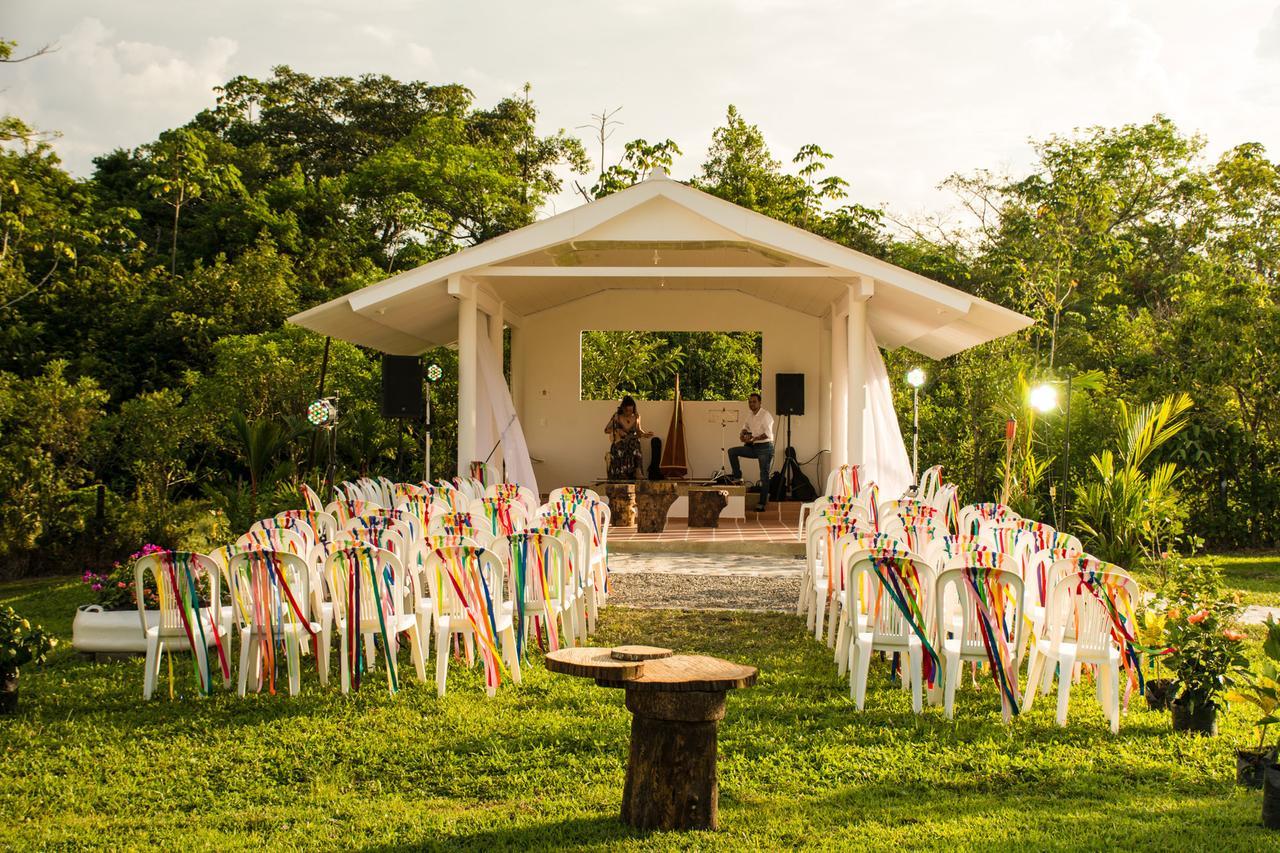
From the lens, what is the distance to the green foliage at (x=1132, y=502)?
1197 cm

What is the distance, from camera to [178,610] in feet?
20.3

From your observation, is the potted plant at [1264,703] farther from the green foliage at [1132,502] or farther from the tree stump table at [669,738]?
the green foliage at [1132,502]

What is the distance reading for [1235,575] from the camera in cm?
1190

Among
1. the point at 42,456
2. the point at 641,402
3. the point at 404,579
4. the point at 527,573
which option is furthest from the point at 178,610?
the point at 641,402

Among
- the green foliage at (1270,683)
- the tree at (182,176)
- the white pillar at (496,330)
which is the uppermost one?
the tree at (182,176)

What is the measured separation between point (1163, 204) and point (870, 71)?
10061mm

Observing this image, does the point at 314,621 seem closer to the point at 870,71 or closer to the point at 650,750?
the point at 650,750

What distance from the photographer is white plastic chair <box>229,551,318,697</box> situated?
19.9ft

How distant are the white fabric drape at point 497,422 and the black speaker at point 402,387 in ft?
2.21

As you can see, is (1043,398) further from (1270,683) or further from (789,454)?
(1270,683)

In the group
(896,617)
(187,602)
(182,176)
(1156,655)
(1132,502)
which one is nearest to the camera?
(1156,655)

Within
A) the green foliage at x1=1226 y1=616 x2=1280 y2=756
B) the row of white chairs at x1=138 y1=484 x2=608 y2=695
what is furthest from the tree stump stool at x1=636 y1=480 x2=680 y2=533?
the green foliage at x1=1226 y1=616 x2=1280 y2=756

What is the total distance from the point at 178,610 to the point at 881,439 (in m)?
8.50

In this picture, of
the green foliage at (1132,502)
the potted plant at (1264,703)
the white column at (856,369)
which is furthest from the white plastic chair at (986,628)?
Answer: the green foliage at (1132,502)
